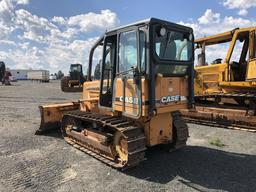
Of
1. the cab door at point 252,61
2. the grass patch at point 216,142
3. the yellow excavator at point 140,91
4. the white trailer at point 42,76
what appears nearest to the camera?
the yellow excavator at point 140,91

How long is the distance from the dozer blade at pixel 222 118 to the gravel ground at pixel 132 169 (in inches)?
52.7

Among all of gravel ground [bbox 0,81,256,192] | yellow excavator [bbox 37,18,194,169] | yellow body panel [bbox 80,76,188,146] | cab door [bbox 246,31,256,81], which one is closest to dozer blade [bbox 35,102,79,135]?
gravel ground [bbox 0,81,256,192]

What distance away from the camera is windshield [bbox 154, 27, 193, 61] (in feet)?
16.9

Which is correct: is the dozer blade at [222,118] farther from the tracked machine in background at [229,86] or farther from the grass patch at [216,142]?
the grass patch at [216,142]

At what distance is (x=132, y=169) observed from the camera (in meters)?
5.48

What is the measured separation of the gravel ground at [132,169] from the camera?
15.5 ft

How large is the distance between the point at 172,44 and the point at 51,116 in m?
4.66

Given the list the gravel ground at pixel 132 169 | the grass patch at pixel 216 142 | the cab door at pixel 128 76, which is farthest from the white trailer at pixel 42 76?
the cab door at pixel 128 76

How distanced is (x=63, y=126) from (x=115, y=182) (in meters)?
3.58

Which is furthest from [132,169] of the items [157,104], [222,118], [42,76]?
[42,76]

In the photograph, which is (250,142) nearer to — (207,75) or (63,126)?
(207,75)

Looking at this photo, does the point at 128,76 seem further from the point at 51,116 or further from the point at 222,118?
the point at 222,118

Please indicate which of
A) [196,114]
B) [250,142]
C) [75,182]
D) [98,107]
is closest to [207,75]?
[196,114]

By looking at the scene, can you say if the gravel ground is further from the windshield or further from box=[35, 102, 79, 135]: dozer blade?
the windshield
